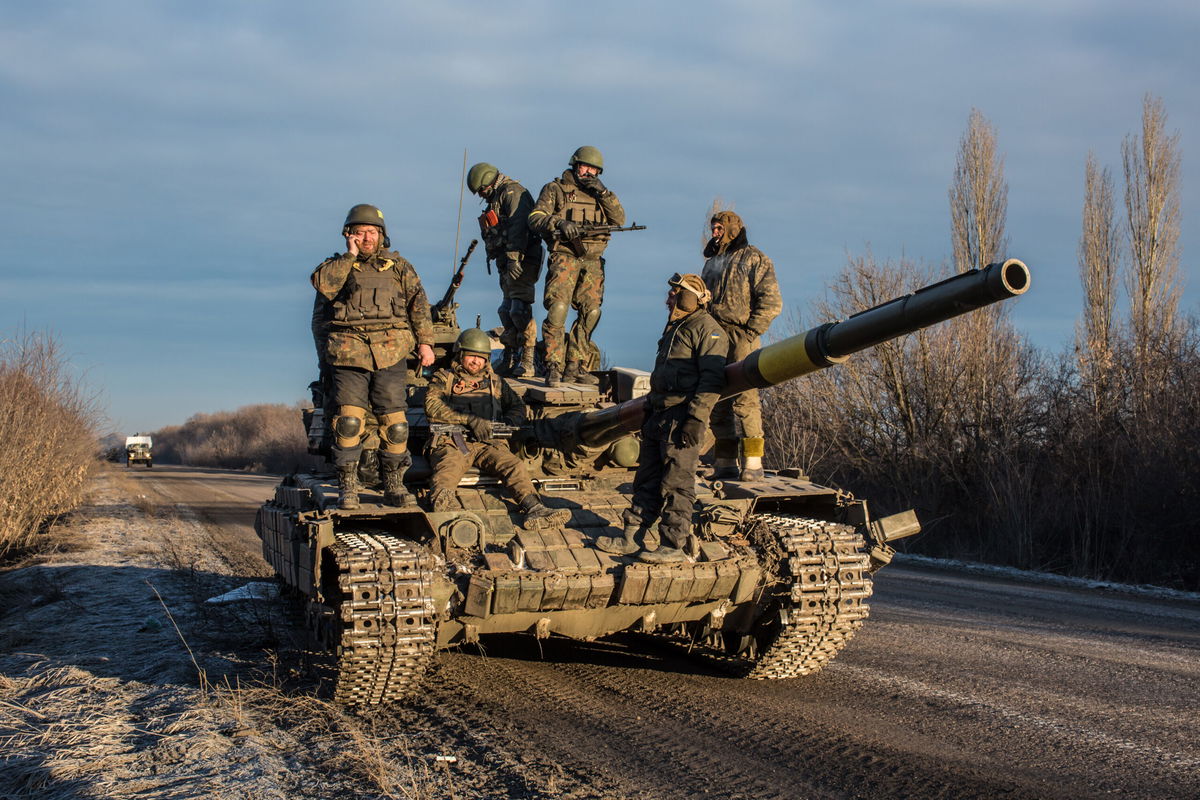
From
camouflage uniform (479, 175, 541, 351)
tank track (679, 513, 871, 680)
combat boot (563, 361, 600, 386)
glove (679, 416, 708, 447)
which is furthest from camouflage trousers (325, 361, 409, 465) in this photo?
camouflage uniform (479, 175, 541, 351)

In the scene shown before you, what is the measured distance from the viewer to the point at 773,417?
23.9 metres

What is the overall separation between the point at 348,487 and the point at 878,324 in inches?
157

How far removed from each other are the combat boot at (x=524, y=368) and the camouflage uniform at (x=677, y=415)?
3628 millimetres

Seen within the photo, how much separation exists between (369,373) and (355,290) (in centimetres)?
66

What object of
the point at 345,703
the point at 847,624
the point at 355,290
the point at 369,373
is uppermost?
the point at 355,290

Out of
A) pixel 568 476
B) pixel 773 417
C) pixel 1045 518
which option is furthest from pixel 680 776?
pixel 773 417

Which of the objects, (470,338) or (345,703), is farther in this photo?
(470,338)

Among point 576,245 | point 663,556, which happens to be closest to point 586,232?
point 576,245

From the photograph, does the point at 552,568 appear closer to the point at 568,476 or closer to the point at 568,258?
the point at 568,476

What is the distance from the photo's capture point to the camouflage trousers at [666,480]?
25.3 feet

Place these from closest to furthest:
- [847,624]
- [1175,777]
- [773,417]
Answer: [1175,777] → [847,624] → [773,417]

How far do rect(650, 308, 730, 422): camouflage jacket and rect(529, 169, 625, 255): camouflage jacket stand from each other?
4.60 meters

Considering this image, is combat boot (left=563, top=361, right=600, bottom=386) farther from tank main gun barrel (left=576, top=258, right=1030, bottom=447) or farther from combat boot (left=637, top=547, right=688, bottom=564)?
combat boot (left=637, top=547, right=688, bottom=564)

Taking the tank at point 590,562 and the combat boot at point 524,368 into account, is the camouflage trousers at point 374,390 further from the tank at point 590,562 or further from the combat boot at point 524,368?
the combat boot at point 524,368
